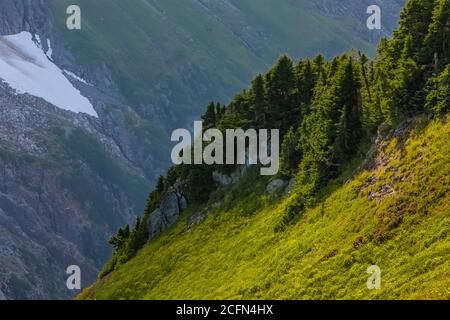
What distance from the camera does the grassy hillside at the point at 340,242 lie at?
41969 millimetres

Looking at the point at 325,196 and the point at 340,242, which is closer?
the point at 340,242

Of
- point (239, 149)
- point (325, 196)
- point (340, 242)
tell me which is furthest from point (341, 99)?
point (340, 242)

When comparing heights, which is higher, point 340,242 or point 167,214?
point 167,214

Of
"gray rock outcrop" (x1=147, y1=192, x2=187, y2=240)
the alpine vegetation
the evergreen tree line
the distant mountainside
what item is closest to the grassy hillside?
the distant mountainside

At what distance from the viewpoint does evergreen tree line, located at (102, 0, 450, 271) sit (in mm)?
58875

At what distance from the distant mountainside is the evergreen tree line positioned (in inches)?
Result: 5.9

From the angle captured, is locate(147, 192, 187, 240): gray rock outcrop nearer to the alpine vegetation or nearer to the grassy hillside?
the alpine vegetation

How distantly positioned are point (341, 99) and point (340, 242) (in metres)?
22.7

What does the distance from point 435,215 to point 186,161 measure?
180ft

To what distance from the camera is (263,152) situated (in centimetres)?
8212

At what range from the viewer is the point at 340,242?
164ft

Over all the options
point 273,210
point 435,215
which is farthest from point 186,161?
point 435,215

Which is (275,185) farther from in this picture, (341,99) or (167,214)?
(167,214)
